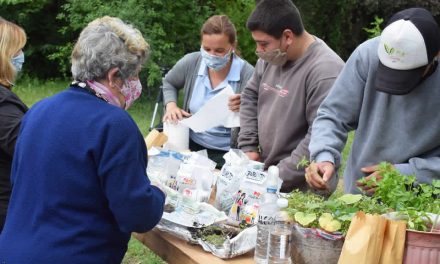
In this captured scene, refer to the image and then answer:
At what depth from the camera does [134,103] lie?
10594 millimetres

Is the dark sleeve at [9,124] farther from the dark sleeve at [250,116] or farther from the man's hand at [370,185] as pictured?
the man's hand at [370,185]

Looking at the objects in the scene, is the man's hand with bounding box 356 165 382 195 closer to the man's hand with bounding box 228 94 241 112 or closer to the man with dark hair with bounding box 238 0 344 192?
the man with dark hair with bounding box 238 0 344 192

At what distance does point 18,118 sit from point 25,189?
863 mm

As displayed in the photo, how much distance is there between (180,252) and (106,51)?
799mm

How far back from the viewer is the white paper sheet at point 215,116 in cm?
354

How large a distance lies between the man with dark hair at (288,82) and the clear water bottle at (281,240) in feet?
2.99

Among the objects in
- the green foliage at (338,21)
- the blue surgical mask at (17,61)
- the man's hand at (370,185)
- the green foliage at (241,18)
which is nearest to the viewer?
the man's hand at (370,185)

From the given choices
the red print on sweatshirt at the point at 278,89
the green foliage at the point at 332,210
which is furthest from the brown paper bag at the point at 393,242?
the red print on sweatshirt at the point at 278,89

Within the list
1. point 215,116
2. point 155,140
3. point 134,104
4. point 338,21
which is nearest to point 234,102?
point 215,116

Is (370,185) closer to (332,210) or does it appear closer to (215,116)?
(332,210)

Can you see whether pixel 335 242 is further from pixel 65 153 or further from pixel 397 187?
pixel 65 153

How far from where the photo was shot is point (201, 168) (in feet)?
9.19

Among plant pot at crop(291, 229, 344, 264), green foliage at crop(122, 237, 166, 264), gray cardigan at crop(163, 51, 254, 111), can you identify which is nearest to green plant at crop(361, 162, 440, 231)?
plant pot at crop(291, 229, 344, 264)

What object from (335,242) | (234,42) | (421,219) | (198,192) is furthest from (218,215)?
(234,42)
